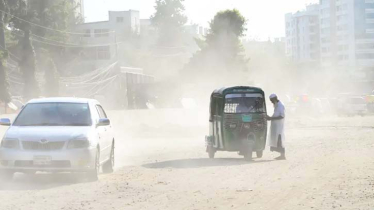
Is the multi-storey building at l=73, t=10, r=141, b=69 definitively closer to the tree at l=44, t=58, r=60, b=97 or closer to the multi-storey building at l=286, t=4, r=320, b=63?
the tree at l=44, t=58, r=60, b=97

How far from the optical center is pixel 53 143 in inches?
551

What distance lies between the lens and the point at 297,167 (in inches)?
672

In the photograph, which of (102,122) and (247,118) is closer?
(102,122)

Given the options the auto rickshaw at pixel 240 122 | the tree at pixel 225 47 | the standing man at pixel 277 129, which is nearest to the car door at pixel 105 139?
the auto rickshaw at pixel 240 122

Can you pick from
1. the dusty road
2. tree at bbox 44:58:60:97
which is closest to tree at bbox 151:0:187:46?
tree at bbox 44:58:60:97

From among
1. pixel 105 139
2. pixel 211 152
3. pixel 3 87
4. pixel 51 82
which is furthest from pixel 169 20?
pixel 105 139

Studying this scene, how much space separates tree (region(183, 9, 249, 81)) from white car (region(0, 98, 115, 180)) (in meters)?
59.0

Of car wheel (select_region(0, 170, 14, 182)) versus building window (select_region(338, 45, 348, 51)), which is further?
building window (select_region(338, 45, 348, 51))

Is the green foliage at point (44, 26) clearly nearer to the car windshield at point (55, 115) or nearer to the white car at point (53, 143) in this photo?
the car windshield at point (55, 115)

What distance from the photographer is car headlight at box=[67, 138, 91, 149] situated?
14055mm

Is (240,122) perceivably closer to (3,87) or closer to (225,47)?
(3,87)

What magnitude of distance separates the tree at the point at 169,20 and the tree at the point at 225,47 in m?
49.6

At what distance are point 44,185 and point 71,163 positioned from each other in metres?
0.66

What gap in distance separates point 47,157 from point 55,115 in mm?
1659
